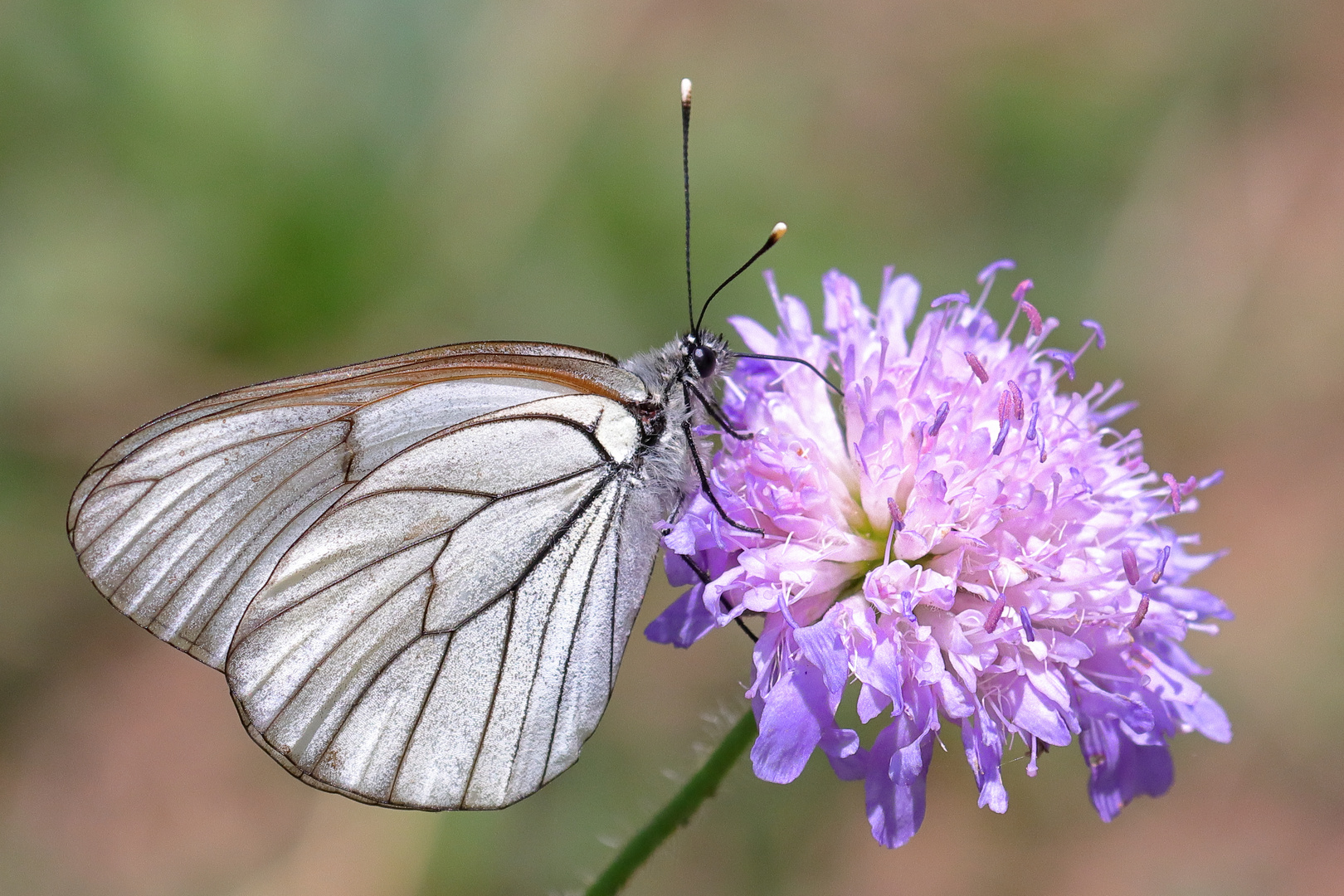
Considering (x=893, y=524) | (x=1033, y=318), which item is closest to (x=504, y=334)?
(x=1033, y=318)

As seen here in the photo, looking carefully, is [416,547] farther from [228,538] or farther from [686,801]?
[686,801]

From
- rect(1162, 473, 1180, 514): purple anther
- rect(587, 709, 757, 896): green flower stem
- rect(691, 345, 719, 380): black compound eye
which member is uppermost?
rect(1162, 473, 1180, 514): purple anther

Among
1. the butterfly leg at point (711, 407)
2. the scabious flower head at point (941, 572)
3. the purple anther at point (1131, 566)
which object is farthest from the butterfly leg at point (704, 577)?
the purple anther at point (1131, 566)

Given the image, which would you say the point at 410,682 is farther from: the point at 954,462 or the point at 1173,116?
the point at 1173,116

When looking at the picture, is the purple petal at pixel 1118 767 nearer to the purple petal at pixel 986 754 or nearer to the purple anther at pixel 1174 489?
the purple petal at pixel 986 754

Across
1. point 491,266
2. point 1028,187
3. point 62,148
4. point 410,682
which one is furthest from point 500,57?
point 410,682

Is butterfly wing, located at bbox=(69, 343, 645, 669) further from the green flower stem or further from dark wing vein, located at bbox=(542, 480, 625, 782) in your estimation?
the green flower stem

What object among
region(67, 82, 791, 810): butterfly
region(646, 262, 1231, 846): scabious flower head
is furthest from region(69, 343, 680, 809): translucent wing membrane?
region(646, 262, 1231, 846): scabious flower head
